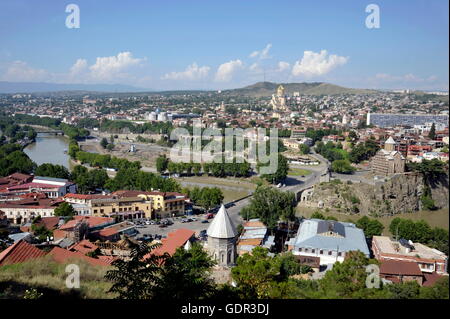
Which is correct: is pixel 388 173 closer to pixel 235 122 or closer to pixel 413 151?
pixel 413 151

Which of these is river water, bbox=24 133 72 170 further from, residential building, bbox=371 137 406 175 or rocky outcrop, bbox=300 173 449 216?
residential building, bbox=371 137 406 175

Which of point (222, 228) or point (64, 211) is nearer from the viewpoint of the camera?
point (222, 228)

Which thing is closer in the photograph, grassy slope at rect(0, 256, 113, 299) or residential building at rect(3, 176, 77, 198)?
grassy slope at rect(0, 256, 113, 299)

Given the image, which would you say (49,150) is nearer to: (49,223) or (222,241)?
(49,223)

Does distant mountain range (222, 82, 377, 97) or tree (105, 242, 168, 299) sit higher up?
distant mountain range (222, 82, 377, 97)

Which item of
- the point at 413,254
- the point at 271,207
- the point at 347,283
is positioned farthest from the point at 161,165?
the point at 347,283

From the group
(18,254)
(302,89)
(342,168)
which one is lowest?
(342,168)

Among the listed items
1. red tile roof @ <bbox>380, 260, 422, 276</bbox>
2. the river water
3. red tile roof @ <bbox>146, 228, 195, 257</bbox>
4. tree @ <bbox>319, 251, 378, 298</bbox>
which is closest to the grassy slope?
tree @ <bbox>319, 251, 378, 298</bbox>
